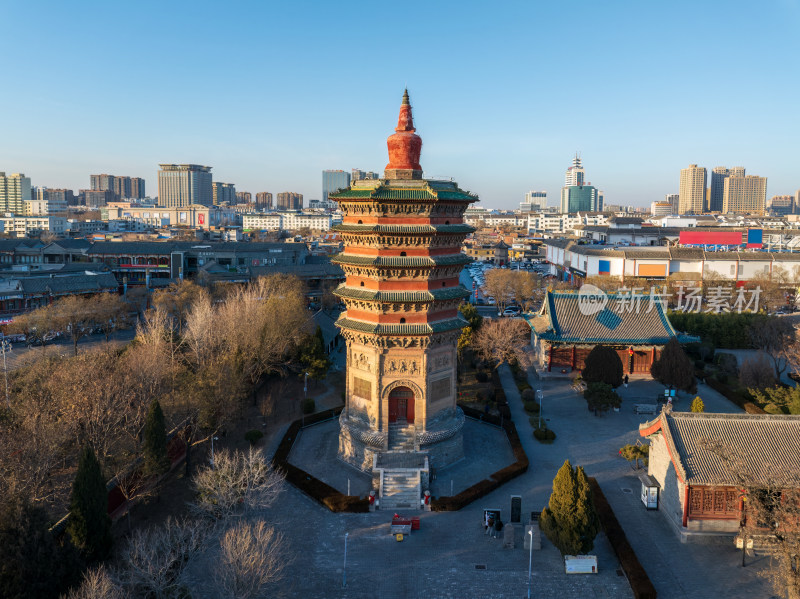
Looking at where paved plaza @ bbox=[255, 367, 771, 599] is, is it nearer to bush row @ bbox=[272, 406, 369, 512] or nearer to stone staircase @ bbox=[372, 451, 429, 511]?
bush row @ bbox=[272, 406, 369, 512]

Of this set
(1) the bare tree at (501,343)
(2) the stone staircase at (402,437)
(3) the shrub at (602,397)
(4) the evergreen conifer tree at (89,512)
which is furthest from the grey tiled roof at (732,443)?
(4) the evergreen conifer tree at (89,512)

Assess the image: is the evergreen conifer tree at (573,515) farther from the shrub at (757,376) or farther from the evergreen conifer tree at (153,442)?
the shrub at (757,376)

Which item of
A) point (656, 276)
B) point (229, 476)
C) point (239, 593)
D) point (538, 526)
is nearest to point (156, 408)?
point (229, 476)

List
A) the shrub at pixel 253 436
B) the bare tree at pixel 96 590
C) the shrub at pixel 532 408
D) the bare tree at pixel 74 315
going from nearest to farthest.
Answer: the bare tree at pixel 96 590, the shrub at pixel 253 436, the shrub at pixel 532 408, the bare tree at pixel 74 315

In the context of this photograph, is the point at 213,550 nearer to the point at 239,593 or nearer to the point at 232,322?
the point at 239,593

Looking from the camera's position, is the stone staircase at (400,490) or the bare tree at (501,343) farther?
the bare tree at (501,343)

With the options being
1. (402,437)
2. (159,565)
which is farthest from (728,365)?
(159,565)

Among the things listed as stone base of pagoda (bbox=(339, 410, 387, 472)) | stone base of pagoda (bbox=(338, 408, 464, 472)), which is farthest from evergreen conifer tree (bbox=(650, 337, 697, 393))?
stone base of pagoda (bbox=(339, 410, 387, 472))
